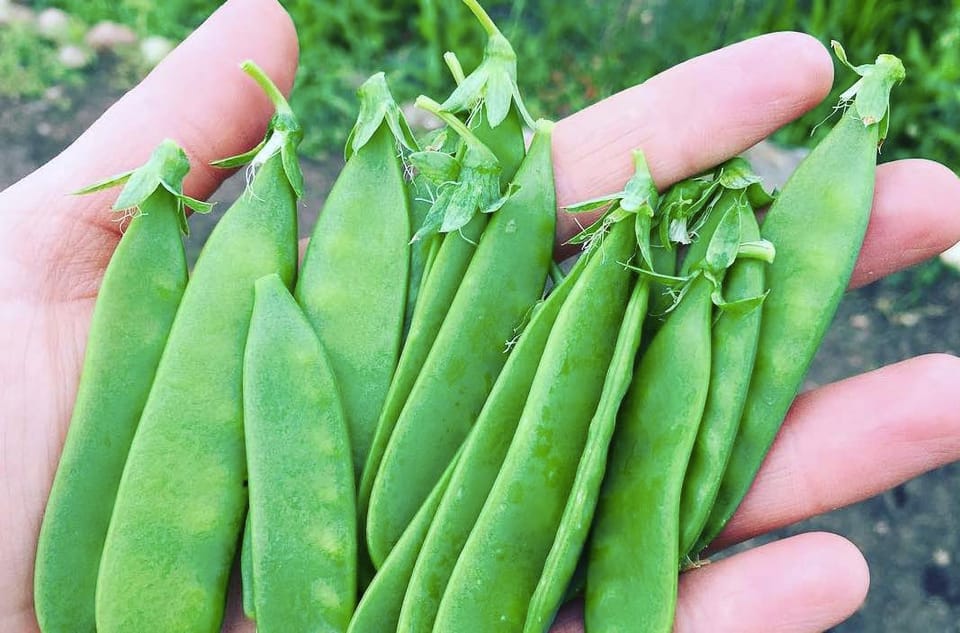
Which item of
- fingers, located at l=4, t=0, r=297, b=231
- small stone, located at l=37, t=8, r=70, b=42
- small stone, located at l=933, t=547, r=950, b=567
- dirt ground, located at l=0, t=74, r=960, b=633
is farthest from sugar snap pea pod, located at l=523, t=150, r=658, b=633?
small stone, located at l=37, t=8, r=70, b=42

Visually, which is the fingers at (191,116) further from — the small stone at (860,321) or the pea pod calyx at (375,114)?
the small stone at (860,321)

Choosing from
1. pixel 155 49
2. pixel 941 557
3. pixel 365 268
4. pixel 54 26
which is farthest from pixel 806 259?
pixel 54 26

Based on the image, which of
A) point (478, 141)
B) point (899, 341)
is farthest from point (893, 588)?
point (478, 141)

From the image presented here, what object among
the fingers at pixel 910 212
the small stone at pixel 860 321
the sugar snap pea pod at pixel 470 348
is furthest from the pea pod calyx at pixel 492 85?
the small stone at pixel 860 321

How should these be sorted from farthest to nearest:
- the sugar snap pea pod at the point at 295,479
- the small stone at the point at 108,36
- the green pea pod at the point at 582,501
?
1. the small stone at the point at 108,36
2. the sugar snap pea pod at the point at 295,479
3. the green pea pod at the point at 582,501

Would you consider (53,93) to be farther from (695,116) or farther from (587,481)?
(587,481)

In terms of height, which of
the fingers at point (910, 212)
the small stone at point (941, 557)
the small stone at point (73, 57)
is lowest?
the small stone at point (941, 557)

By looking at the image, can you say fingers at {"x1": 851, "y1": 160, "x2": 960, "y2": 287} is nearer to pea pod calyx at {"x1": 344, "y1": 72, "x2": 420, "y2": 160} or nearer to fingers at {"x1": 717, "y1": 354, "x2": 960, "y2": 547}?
fingers at {"x1": 717, "y1": 354, "x2": 960, "y2": 547}
